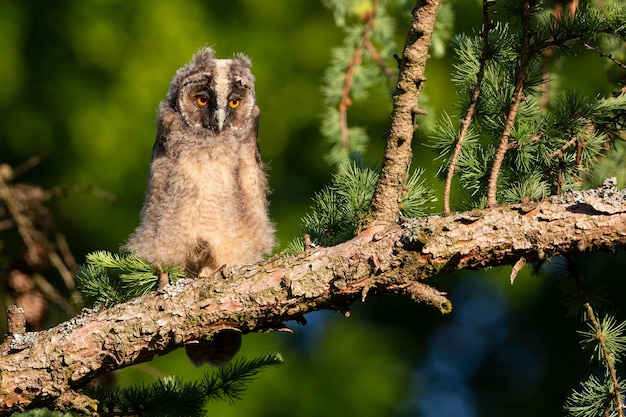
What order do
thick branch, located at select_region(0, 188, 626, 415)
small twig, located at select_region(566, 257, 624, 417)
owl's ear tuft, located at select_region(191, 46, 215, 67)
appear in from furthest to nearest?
owl's ear tuft, located at select_region(191, 46, 215, 67)
small twig, located at select_region(566, 257, 624, 417)
thick branch, located at select_region(0, 188, 626, 415)

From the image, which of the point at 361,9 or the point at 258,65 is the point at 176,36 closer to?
the point at 258,65

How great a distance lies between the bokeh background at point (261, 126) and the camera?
6535 millimetres

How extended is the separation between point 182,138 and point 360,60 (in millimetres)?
963

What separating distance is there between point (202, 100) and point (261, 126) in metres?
3.15

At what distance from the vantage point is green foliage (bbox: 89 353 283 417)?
2.65 metres

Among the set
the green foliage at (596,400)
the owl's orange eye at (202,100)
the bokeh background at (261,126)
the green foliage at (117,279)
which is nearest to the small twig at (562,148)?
the green foliage at (596,400)

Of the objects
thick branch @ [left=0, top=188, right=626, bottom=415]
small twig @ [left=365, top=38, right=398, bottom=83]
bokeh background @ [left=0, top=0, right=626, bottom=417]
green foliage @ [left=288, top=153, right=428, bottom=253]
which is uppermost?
bokeh background @ [left=0, top=0, right=626, bottom=417]

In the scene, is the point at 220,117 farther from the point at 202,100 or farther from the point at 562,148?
the point at 562,148

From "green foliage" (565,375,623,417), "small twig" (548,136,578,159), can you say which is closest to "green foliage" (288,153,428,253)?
"small twig" (548,136,578,159)

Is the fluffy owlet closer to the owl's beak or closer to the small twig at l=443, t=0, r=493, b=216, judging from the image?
the owl's beak

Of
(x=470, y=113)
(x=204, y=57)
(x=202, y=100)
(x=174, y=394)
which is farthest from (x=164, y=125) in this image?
(x=470, y=113)

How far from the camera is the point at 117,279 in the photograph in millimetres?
2900

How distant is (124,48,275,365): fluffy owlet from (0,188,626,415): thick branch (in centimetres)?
94

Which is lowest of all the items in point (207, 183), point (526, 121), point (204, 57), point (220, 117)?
point (526, 121)
